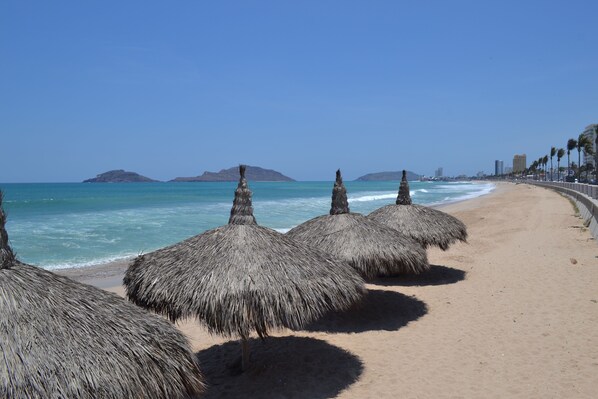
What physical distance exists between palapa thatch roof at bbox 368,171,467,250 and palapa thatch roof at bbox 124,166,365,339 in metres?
4.10

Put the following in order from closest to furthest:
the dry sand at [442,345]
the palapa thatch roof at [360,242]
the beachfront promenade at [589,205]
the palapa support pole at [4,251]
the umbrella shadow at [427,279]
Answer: the palapa support pole at [4,251]
the dry sand at [442,345]
the palapa thatch roof at [360,242]
the umbrella shadow at [427,279]
the beachfront promenade at [589,205]

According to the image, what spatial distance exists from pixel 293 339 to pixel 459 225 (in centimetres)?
515

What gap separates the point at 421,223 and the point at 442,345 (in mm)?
3533

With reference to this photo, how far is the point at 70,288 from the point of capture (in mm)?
3799

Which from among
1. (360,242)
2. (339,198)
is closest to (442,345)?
(360,242)

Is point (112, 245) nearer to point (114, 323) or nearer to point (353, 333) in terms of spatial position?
point (353, 333)

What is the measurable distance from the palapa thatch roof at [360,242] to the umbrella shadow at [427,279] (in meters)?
2.14

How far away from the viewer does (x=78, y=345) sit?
11.2 ft

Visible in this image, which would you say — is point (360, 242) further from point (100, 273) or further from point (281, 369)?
point (100, 273)

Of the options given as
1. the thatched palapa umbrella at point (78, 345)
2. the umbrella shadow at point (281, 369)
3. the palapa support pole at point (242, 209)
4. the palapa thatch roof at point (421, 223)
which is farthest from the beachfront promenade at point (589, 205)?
the thatched palapa umbrella at point (78, 345)

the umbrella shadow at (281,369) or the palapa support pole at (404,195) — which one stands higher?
the palapa support pole at (404,195)

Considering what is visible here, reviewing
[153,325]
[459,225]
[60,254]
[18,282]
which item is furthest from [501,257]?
[60,254]

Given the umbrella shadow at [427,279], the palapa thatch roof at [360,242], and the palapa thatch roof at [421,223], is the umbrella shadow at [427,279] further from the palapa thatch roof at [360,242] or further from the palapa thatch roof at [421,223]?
the palapa thatch roof at [360,242]

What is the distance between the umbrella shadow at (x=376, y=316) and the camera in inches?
294
